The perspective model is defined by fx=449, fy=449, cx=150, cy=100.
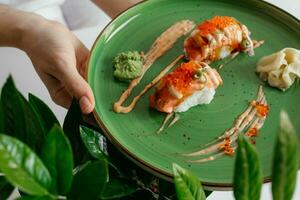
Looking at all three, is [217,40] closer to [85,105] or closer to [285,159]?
[85,105]

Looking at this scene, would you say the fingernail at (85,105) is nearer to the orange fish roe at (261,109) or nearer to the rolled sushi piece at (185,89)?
the rolled sushi piece at (185,89)

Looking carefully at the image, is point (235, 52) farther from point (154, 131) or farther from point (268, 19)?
point (154, 131)

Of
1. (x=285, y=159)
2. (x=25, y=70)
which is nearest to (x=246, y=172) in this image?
(x=285, y=159)

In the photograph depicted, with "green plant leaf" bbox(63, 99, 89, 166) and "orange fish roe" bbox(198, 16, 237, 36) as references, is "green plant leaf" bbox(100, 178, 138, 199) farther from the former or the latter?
"orange fish roe" bbox(198, 16, 237, 36)

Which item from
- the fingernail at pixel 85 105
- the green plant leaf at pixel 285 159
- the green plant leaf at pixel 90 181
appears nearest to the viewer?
the green plant leaf at pixel 285 159

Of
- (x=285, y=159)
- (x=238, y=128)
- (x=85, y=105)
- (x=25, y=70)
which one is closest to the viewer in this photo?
(x=285, y=159)

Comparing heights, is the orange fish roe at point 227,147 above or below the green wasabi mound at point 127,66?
below

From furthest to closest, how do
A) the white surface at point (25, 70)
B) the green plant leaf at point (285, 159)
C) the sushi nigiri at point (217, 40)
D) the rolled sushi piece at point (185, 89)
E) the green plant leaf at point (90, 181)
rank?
the white surface at point (25, 70)
the sushi nigiri at point (217, 40)
the rolled sushi piece at point (185, 89)
the green plant leaf at point (90, 181)
the green plant leaf at point (285, 159)

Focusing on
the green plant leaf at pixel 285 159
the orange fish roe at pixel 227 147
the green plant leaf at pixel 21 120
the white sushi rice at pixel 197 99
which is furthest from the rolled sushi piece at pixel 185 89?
the green plant leaf at pixel 285 159
